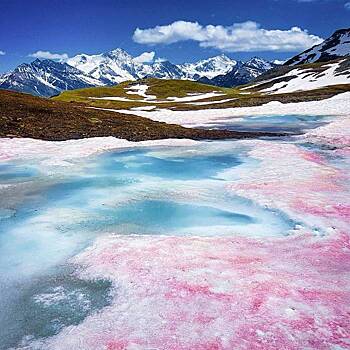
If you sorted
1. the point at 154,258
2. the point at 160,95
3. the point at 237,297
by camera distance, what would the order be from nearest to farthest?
1. the point at 237,297
2. the point at 154,258
3. the point at 160,95

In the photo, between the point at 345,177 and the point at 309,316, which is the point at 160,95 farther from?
the point at 309,316

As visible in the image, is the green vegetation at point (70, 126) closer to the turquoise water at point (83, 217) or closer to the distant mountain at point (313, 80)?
the turquoise water at point (83, 217)

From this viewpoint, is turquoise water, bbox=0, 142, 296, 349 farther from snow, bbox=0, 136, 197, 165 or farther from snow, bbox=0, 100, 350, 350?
snow, bbox=0, 136, 197, 165

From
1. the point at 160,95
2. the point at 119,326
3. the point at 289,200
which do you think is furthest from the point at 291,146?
the point at 160,95

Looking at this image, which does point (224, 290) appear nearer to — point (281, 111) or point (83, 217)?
point (83, 217)

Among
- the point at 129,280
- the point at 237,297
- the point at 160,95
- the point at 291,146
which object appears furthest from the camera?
the point at 160,95

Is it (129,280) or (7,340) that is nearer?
(7,340)

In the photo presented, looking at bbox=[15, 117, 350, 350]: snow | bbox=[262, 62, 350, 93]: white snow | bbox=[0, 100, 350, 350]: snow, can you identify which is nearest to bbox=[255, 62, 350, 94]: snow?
bbox=[262, 62, 350, 93]: white snow

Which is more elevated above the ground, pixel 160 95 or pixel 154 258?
pixel 160 95
